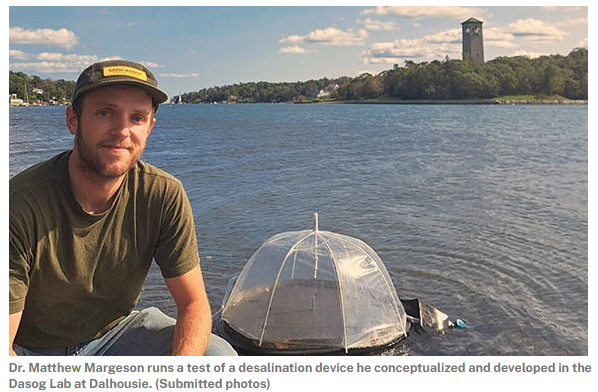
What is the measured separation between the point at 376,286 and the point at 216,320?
7.19 ft

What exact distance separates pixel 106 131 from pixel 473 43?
487ft

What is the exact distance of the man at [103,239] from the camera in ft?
9.63

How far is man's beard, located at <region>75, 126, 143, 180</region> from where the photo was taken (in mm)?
2994

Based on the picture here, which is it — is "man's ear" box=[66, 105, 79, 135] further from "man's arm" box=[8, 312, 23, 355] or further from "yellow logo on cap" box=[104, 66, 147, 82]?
"man's arm" box=[8, 312, 23, 355]

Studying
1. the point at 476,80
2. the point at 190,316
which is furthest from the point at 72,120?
the point at 476,80

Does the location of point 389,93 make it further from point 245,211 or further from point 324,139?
point 245,211

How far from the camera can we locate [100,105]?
118 inches

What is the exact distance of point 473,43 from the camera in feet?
457

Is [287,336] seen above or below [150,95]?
below

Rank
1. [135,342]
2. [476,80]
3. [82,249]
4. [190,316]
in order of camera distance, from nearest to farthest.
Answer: [82,249], [190,316], [135,342], [476,80]

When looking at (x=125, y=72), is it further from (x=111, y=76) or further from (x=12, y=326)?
(x=12, y=326)
